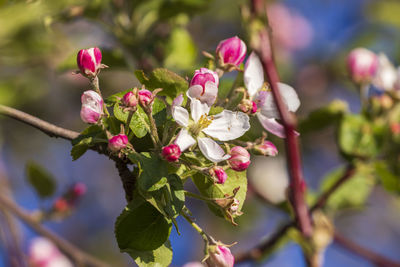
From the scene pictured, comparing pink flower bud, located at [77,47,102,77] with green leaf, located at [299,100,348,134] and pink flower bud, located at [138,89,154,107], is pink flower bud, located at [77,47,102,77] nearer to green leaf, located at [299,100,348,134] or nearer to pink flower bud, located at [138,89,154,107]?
pink flower bud, located at [138,89,154,107]

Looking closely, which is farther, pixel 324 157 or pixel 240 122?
pixel 324 157

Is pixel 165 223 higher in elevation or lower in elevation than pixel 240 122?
lower

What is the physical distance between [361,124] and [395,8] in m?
2.05

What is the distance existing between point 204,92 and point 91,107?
0.21 m

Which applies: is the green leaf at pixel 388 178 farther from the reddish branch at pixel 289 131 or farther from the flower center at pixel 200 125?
the flower center at pixel 200 125

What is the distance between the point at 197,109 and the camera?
1027mm

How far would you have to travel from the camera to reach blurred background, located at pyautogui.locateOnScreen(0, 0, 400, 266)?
76.3 inches

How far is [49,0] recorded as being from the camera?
1.64 metres

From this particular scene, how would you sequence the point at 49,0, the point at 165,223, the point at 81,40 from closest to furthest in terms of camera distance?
the point at 165,223
the point at 49,0
the point at 81,40

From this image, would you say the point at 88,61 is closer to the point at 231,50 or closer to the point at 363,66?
the point at 231,50

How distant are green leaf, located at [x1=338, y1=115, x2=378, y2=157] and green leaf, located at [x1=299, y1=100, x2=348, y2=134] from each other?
37 millimetres

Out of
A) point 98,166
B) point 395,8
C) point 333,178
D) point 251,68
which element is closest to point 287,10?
point 395,8

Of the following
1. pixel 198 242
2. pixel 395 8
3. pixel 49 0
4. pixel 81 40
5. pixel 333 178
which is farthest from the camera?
pixel 198 242

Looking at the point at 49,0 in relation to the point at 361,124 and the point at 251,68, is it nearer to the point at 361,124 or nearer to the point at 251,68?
the point at 251,68
